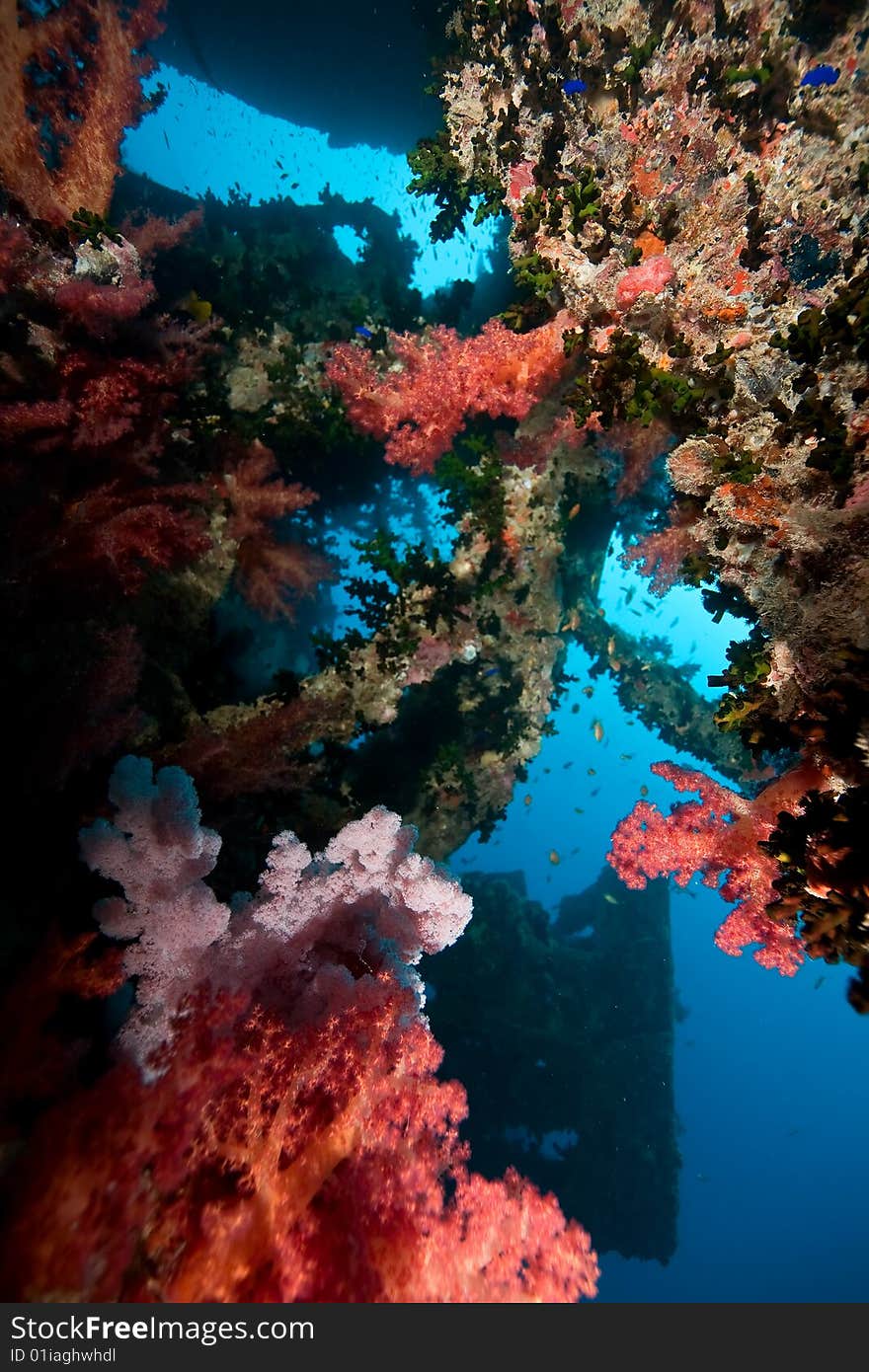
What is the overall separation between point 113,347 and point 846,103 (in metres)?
8.36

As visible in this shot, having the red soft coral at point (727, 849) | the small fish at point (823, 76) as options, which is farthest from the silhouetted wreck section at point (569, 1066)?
the small fish at point (823, 76)

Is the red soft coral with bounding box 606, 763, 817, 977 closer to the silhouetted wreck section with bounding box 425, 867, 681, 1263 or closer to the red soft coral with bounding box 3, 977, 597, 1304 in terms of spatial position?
the red soft coral with bounding box 3, 977, 597, 1304

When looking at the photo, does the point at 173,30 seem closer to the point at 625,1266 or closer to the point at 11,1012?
the point at 11,1012

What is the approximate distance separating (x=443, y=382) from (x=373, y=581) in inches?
110

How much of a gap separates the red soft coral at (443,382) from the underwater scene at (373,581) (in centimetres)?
5

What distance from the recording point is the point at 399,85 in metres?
14.0

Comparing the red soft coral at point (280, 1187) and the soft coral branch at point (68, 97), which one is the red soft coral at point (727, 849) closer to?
the red soft coral at point (280, 1187)

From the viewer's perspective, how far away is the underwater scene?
321 cm

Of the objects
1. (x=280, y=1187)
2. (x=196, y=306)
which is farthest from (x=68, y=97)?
(x=280, y=1187)

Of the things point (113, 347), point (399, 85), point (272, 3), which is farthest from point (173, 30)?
point (113, 347)

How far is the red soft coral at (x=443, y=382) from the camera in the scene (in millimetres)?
7086

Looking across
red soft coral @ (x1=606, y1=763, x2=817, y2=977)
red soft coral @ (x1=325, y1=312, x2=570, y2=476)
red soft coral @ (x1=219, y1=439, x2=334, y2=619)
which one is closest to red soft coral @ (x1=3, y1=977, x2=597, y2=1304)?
red soft coral @ (x1=606, y1=763, x2=817, y2=977)

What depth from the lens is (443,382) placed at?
7.28 meters

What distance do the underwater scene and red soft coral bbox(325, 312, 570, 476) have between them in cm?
5
